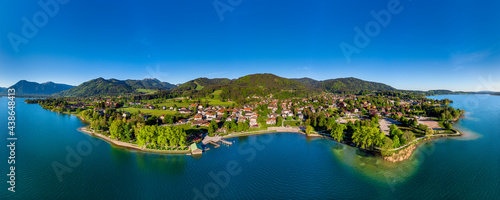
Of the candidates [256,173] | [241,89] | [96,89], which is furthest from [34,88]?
[256,173]

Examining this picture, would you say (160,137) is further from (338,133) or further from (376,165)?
(376,165)

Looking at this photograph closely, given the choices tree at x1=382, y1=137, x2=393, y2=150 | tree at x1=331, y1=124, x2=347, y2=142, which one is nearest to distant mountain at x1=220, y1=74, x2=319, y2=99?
tree at x1=331, y1=124, x2=347, y2=142

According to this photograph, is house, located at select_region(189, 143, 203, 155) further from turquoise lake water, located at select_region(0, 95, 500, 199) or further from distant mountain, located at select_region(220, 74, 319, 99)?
distant mountain, located at select_region(220, 74, 319, 99)

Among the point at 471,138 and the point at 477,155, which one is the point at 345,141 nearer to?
the point at 477,155

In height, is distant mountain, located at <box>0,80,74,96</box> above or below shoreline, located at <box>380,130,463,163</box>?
above

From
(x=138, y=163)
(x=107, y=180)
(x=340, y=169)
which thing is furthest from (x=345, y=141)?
(x=107, y=180)

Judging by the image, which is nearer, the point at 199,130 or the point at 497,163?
the point at 497,163

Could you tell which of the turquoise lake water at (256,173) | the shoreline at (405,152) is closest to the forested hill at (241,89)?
the turquoise lake water at (256,173)

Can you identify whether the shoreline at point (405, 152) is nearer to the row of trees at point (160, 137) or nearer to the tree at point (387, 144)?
the tree at point (387, 144)
